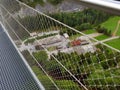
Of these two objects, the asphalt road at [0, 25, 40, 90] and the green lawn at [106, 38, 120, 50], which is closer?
the green lawn at [106, 38, 120, 50]

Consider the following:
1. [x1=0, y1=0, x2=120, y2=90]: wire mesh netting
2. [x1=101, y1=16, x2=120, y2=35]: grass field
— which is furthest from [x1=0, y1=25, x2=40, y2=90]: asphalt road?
[x1=101, y1=16, x2=120, y2=35]: grass field

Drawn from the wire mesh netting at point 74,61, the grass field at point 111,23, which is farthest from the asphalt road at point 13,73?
the grass field at point 111,23

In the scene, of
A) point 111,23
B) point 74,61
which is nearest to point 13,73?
point 74,61

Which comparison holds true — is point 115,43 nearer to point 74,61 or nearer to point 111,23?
point 111,23

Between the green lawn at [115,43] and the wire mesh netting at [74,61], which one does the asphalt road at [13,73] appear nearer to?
the wire mesh netting at [74,61]

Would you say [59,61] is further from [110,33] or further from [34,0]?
[34,0]

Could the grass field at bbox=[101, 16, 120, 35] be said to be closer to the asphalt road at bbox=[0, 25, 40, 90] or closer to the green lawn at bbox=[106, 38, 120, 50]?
the green lawn at bbox=[106, 38, 120, 50]

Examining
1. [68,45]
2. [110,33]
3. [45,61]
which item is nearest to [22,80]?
[45,61]

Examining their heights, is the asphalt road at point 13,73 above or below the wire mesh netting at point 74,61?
below
